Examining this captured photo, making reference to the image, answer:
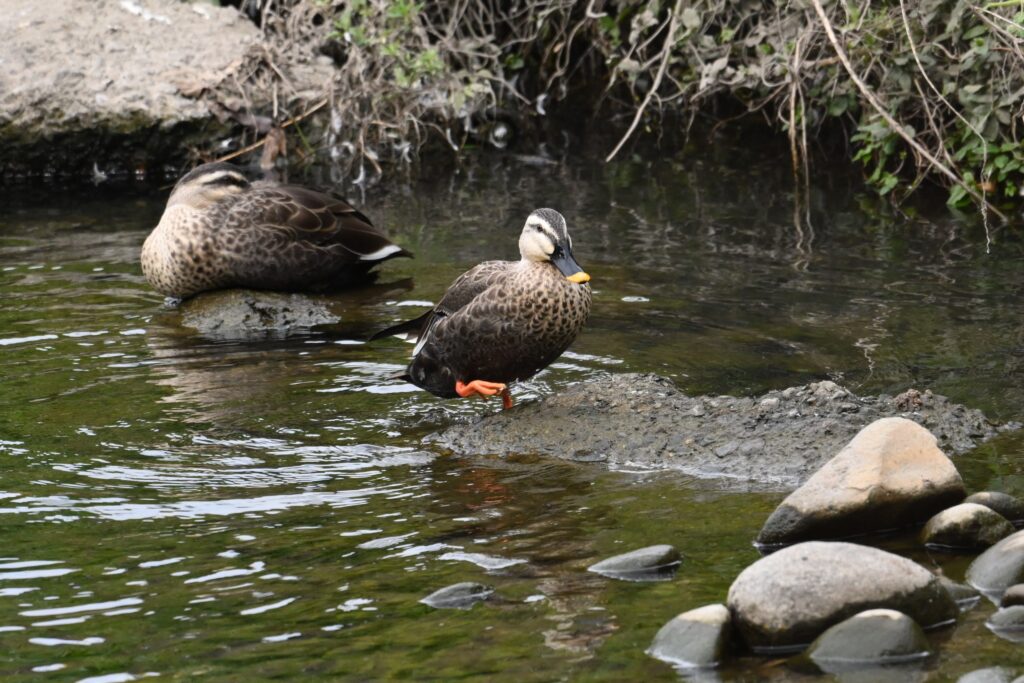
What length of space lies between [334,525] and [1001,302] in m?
4.34

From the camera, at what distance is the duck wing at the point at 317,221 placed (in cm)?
890

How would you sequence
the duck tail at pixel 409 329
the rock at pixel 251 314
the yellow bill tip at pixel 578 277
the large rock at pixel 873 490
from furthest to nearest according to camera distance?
the rock at pixel 251 314 < the duck tail at pixel 409 329 < the yellow bill tip at pixel 578 277 < the large rock at pixel 873 490

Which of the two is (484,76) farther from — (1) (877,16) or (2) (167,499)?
(2) (167,499)

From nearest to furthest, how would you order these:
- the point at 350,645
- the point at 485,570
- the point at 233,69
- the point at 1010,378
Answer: the point at 350,645
the point at 485,570
the point at 1010,378
the point at 233,69

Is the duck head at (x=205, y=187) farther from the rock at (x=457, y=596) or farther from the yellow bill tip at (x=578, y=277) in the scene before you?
the rock at (x=457, y=596)

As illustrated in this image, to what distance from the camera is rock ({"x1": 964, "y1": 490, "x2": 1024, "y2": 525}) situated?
4.77 meters

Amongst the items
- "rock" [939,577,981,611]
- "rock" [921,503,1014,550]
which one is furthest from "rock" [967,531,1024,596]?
"rock" [921,503,1014,550]

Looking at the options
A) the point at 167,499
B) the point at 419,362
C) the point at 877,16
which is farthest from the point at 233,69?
the point at 167,499

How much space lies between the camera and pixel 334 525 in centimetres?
509

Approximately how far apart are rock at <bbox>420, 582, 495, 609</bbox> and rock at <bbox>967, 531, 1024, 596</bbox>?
1.44 metres

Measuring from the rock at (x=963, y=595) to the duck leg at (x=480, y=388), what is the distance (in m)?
2.54

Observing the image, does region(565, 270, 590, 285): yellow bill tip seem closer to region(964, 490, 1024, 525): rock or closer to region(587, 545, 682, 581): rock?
region(587, 545, 682, 581): rock

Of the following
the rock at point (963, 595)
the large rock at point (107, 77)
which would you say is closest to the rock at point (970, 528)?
the rock at point (963, 595)

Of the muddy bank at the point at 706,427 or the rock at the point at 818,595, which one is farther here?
the muddy bank at the point at 706,427
